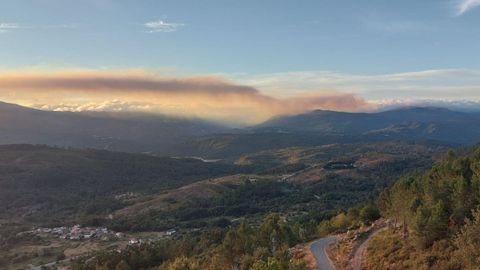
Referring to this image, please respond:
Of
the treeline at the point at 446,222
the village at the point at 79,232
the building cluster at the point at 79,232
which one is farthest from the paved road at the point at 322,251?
the building cluster at the point at 79,232

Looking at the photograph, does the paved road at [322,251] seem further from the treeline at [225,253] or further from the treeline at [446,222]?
the treeline at [446,222]

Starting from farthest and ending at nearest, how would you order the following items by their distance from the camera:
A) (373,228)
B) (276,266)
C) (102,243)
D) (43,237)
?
(43,237)
(102,243)
(373,228)
(276,266)

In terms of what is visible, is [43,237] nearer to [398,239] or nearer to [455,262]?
[398,239]

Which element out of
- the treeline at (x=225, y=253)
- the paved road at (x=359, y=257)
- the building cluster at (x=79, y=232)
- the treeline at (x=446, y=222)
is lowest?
the building cluster at (x=79, y=232)

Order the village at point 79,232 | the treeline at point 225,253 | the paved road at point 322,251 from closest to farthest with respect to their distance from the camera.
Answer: the paved road at point 322,251 < the treeline at point 225,253 < the village at point 79,232

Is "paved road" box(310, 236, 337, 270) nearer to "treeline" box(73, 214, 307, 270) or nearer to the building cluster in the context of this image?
"treeline" box(73, 214, 307, 270)

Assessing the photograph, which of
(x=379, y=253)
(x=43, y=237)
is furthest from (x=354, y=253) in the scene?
(x=43, y=237)
